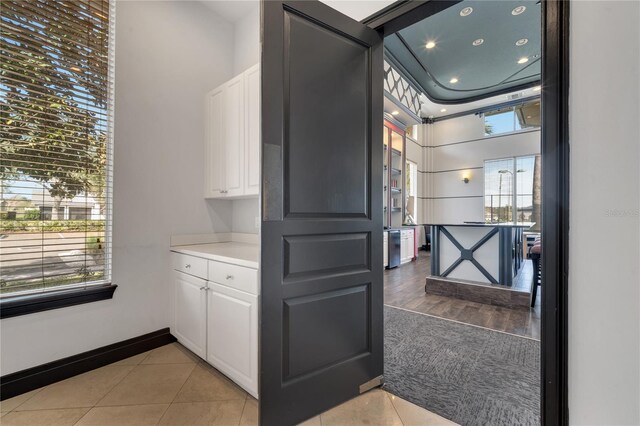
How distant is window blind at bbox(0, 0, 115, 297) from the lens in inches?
74.8

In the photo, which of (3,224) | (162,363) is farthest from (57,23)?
(162,363)

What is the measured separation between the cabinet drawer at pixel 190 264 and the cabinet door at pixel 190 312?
1.6 inches

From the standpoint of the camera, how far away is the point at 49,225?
2039mm

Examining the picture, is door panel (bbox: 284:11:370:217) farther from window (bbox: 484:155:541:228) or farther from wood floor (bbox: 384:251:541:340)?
window (bbox: 484:155:541:228)

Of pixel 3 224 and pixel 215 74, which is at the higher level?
pixel 215 74

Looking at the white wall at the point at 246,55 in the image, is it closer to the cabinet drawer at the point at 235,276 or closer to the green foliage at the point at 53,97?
the cabinet drawer at the point at 235,276

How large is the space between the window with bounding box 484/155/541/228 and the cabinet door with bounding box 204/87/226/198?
788cm

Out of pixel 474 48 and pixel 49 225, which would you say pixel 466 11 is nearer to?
pixel 474 48

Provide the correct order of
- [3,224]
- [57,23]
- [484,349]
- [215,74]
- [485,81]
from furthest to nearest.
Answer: [485,81] < [215,74] < [484,349] < [57,23] < [3,224]

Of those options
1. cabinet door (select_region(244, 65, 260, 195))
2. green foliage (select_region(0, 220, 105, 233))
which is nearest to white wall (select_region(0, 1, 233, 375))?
green foliage (select_region(0, 220, 105, 233))

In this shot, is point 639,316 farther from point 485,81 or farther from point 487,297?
Answer: point 485,81

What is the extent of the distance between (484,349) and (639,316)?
1621 millimetres

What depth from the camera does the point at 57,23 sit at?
2.09 metres

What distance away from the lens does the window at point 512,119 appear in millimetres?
7309
